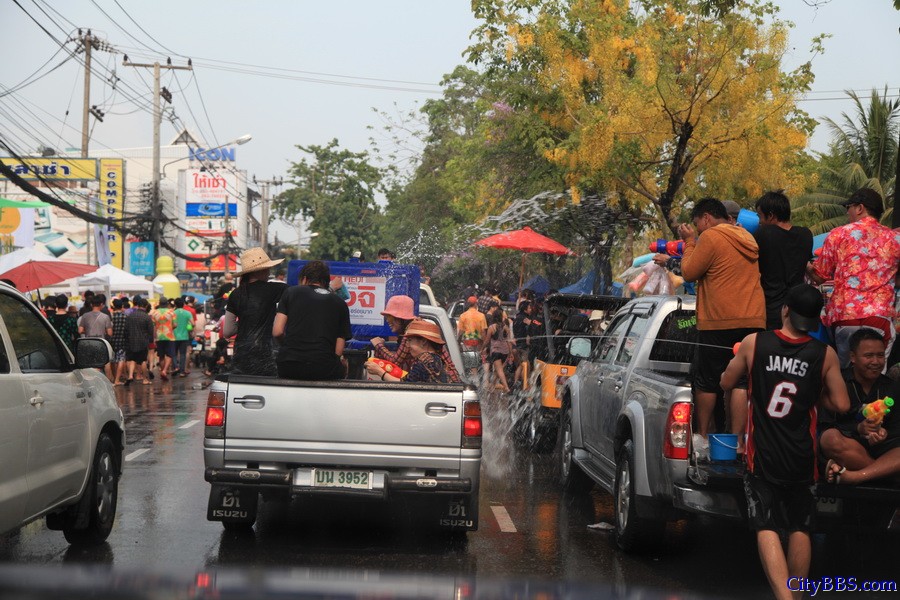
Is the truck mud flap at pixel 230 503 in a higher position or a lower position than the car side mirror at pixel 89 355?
lower

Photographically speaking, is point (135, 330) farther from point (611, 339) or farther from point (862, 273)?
point (862, 273)

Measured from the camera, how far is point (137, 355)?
2366 centimetres

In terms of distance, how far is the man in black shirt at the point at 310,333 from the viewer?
8055 millimetres

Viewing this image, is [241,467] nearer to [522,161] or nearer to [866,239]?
[866,239]

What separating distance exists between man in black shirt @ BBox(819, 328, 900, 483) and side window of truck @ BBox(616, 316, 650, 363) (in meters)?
2.01

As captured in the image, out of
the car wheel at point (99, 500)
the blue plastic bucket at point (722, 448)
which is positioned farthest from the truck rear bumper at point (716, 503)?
the car wheel at point (99, 500)

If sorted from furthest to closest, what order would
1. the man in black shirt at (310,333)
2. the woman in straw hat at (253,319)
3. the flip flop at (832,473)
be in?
the woman in straw hat at (253,319), the man in black shirt at (310,333), the flip flop at (832,473)

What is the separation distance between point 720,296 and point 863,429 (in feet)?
4.65

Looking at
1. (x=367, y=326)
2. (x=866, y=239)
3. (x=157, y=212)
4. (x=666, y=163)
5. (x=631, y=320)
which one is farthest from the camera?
(x=157, y=212)

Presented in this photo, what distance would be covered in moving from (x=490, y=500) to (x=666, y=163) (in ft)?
41.8

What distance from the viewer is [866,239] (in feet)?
26.5

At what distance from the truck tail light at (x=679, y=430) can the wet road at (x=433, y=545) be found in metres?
0.82

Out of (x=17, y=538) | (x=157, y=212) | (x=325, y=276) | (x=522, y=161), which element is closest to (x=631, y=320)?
(x=325, y=276)

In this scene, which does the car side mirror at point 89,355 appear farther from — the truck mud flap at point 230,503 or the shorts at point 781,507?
the shorts at point 781,507
